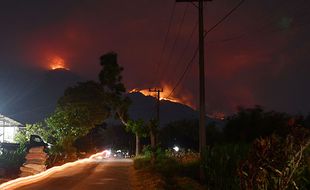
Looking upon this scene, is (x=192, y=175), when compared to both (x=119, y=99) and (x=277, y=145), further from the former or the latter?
(x=119, y=99)

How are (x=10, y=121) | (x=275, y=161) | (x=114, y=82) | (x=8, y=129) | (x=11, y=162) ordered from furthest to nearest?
(x=114, y=82) → (x=8, y=129) → (x=10, y=121) → (x=11, y=162) → (x=275, y=161)

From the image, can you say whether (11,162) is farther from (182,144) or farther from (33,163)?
(182,144)

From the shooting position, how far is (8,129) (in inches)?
1748

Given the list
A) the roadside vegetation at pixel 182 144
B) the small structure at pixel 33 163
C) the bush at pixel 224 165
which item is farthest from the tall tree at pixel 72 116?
the bush at pixel 224 165

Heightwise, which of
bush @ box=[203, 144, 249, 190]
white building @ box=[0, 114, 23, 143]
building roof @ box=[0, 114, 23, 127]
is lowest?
bush @ box=[203, 144, 249, 190]

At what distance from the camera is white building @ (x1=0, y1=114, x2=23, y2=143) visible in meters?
43.4

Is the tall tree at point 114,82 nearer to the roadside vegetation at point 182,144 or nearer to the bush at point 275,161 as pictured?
the roadside vegetation at point 182,144

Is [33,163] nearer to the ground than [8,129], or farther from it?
nearer to the ground

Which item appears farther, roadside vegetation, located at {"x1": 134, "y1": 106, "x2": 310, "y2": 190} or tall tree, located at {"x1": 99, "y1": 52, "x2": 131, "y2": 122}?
tall tree, located at {"x1": 99, "y1": 52, "x2": 131, "y2": 122}

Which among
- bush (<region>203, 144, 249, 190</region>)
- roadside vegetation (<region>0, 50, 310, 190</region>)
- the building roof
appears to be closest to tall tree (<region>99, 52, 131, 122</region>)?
roadside vegetation (<region>0, 50, 310, 190</region>)

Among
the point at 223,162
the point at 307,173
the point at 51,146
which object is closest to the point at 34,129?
the point at 51,146

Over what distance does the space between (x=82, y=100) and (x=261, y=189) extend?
1609 inches

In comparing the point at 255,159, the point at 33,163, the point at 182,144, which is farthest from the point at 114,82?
the point at 255,159

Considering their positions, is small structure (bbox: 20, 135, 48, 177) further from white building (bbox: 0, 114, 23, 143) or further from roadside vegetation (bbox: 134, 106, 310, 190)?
white building (bbox: 0, 114, 23, 143)
